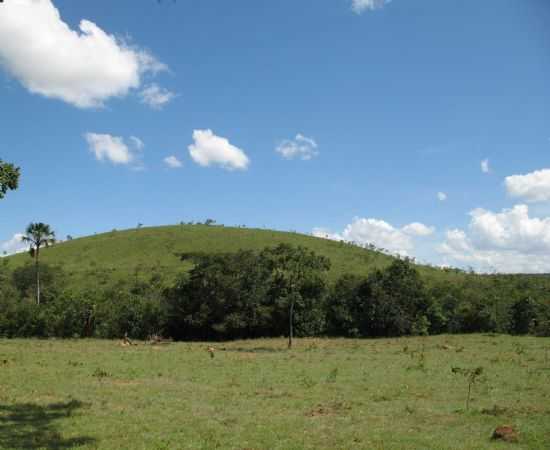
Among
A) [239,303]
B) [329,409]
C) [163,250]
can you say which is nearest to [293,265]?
[239,303]

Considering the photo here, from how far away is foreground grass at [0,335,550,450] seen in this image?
12359 millimetres

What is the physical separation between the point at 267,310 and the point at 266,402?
3319 centimetres

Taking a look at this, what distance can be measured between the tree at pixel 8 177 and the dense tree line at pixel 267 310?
1334 inches

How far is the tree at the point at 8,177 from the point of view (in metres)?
16.3

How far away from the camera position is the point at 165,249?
97125mm

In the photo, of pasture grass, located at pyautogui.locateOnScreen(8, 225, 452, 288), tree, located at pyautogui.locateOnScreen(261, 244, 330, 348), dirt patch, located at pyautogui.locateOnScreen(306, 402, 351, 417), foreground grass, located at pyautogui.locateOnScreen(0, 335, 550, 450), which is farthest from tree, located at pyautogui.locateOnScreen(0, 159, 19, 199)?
pasture grass, located at pyautogui.locateOnScreen(8, 225, 452, 288)

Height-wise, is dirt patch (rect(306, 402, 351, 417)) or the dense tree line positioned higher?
the dense tree line

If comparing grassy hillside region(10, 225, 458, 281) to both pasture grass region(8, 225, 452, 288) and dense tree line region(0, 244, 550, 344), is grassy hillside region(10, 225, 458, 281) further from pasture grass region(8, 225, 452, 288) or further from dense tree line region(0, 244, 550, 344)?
dense tree line region(0, 244, 550, 344)

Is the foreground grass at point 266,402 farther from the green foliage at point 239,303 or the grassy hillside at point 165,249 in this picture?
the grassy hillside at point 165,249

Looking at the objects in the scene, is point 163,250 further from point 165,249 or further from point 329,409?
point 329,409

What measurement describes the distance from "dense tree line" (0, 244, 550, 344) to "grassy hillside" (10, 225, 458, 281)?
23.1m

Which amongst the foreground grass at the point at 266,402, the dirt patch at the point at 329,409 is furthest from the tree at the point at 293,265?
the dirt patch at the point at 329,409

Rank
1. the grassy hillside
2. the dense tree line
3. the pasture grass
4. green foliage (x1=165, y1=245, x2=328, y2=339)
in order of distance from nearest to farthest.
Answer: green foliage (x1=165, y1=245, x2=328, y2=339) < the dense tree line < the pasture grass < the grassy hillside

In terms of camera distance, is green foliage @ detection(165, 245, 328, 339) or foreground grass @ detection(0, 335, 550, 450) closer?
foreground grass @ detection(0, 335, 550, 450)
